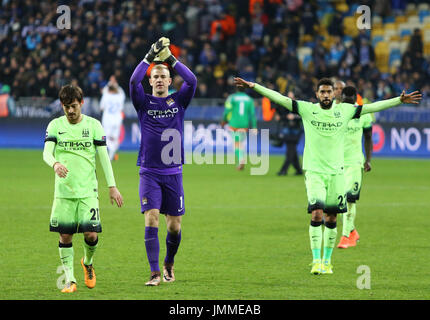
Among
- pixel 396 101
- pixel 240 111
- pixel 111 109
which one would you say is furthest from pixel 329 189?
pixel 111 109

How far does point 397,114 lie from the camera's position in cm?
2875

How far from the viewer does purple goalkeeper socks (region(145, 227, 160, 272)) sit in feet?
31.3

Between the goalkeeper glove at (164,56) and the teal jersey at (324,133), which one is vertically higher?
the goalkeeper glove at (164,56)

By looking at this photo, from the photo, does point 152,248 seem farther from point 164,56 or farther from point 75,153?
point 164,56

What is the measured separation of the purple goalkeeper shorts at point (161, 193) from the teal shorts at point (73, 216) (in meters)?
0.76

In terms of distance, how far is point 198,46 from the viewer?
113 ft

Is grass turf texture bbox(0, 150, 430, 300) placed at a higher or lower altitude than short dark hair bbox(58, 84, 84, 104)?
lower

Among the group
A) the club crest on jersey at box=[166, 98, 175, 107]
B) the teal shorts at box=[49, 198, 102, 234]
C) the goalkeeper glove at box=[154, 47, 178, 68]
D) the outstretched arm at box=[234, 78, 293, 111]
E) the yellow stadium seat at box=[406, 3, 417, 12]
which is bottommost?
the teal shorts at box=[49, 198, 102, 234]

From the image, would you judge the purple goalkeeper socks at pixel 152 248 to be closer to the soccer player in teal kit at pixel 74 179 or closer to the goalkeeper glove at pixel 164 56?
the soccer player in teal kit at pixel 74 179

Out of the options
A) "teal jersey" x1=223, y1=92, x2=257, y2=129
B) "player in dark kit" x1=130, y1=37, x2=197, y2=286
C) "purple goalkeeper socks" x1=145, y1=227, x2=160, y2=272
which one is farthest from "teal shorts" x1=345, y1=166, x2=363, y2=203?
"teal jersey" x1=223, y1=92, x2=257, y2=129

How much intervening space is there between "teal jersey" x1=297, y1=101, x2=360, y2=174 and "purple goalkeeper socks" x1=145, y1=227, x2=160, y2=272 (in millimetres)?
2151

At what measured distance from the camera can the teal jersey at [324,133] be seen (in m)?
10.7

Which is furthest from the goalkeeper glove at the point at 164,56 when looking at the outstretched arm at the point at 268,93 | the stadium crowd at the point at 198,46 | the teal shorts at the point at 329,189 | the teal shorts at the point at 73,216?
the stadium crowd at the point at 198,46

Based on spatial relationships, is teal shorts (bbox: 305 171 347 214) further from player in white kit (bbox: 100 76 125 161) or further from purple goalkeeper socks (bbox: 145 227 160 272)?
player in white kit (bbox: 100 76 125 161)
